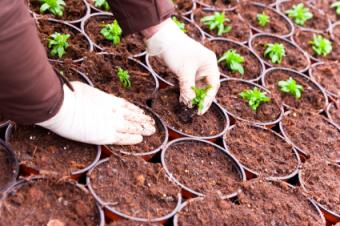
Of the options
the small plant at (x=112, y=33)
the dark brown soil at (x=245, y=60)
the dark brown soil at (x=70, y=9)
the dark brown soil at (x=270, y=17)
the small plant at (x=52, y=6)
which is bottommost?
the dark brown soil at (x=270, y=17)

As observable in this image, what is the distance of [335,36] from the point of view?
365cm

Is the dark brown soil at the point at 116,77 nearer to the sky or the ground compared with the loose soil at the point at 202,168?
nearer to the sky

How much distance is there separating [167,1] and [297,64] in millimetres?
1307

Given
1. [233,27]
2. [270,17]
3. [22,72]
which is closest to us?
[22,72]

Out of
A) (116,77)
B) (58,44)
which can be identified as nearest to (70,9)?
(58,44)

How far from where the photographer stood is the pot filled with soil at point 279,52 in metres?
3.14

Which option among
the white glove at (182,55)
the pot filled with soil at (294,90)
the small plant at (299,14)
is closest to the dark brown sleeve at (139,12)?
the white glove at (182,55)

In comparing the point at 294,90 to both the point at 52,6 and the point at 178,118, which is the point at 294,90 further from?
the point at 52,6

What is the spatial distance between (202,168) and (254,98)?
65 cm

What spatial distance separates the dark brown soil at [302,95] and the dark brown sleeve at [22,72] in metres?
1.49

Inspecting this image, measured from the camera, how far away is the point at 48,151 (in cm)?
202

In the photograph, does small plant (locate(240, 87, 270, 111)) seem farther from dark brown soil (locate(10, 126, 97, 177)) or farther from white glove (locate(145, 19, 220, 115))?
dark brown soil (locate(10, 126, 97, 177))

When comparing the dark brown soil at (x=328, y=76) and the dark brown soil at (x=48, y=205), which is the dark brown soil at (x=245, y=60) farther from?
the dark brown soil at (x=48, y=205)

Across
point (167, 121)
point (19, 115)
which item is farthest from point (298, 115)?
point (19, 115)
